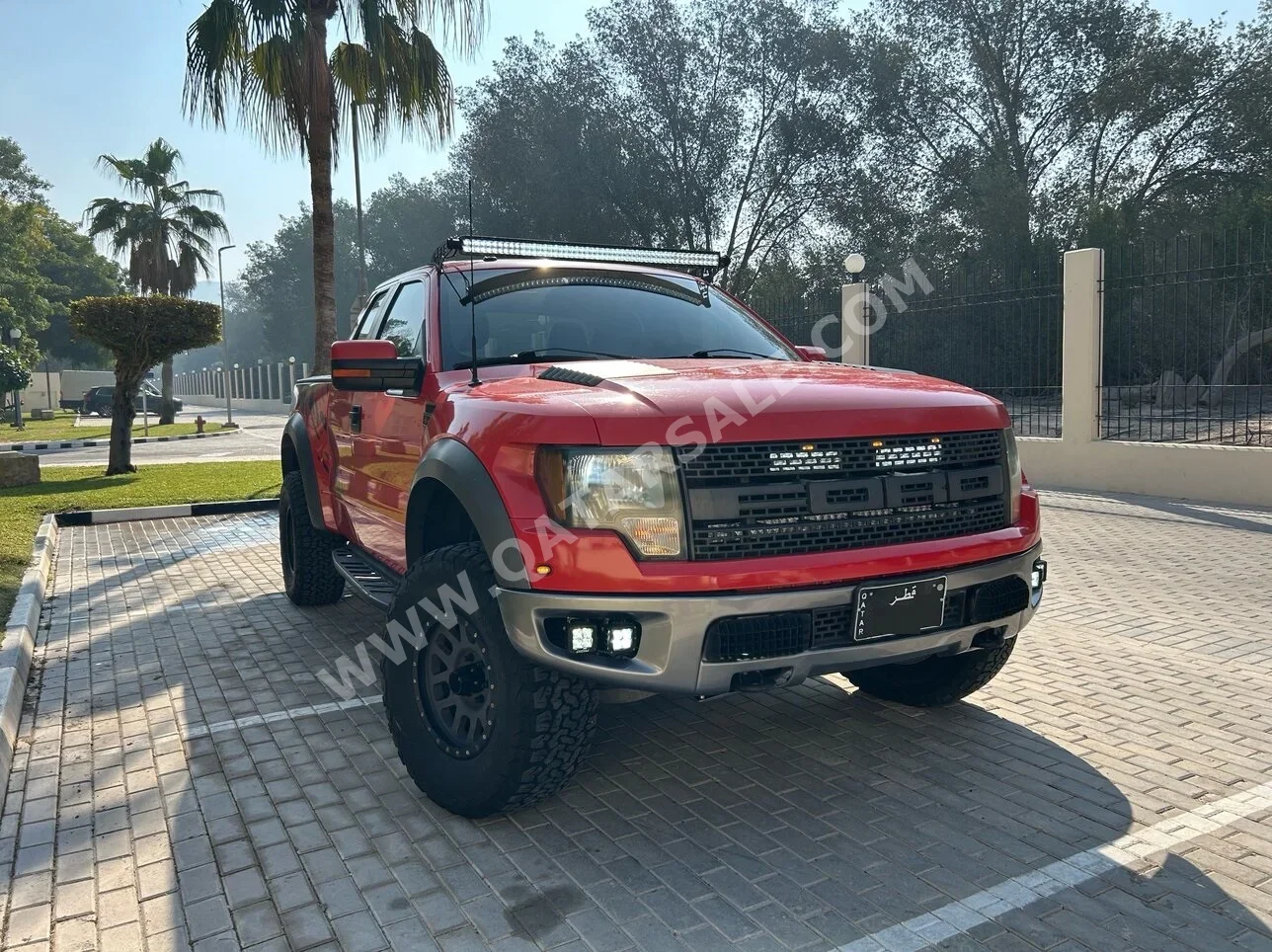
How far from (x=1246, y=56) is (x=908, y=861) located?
28.2 metres

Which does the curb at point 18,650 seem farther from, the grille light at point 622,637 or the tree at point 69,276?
the tree at point 69,276

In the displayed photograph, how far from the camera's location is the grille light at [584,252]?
396 cm

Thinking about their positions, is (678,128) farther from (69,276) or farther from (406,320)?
(69,276)

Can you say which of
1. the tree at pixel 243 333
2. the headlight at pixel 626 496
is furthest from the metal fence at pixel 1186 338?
the tree at pixel 243 333

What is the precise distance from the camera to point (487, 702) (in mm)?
3033

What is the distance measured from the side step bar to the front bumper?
3.74ft

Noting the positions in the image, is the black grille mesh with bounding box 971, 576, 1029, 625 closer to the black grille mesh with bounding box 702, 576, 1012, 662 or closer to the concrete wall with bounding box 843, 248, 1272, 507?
the black grille mesh with bounding box 702, 576, 1012, 662

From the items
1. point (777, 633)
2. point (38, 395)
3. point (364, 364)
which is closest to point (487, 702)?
point (777, 633)

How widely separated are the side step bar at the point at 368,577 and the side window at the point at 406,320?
3.22ft

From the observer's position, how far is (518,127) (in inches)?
1220

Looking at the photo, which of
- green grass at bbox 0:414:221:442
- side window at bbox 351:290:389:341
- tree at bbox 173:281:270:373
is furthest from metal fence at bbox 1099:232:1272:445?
tree at bbox 173:281:270:373

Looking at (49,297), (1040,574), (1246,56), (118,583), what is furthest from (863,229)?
(49,297)

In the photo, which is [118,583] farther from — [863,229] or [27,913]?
[863,229]

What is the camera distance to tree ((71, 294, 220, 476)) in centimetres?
1493
